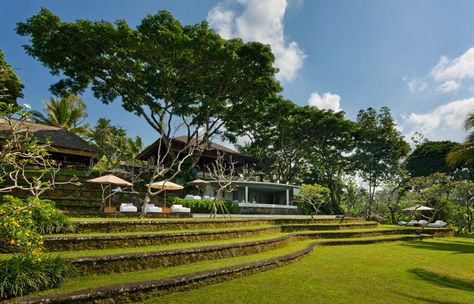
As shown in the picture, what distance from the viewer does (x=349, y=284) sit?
6492 mm

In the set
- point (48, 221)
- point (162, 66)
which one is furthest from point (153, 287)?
point (162, 66)

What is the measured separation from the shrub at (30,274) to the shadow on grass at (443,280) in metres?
7.55

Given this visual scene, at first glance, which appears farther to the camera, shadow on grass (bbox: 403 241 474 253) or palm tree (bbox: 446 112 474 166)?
palm tree (bbox: 446 112 474 166)

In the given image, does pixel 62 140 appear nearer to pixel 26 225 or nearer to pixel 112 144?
pixel 112 144

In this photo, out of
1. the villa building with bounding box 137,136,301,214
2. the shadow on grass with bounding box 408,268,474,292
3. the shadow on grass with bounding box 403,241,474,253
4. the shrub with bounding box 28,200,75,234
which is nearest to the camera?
the shadow on grass with bounding box 408,268,474,292

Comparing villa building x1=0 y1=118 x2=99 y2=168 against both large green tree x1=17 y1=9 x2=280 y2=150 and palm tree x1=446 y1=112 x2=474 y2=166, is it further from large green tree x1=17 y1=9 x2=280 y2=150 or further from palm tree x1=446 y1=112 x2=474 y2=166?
palm tree x1=446 y1=112 x2=474 y2=166

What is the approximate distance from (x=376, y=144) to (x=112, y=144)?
105 feet

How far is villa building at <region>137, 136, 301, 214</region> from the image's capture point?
1051 inches

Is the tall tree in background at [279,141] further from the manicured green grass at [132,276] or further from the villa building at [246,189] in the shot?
the manicured green grass at [132,276]

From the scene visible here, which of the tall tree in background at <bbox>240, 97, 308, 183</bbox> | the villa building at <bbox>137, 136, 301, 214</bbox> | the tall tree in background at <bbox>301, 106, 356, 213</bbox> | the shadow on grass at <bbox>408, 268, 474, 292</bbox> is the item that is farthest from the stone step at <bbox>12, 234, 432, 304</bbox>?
the tall tree in background at <bbox>301, 106, 356, 213</bbox>

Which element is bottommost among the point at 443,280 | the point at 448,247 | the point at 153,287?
the point at 448,247

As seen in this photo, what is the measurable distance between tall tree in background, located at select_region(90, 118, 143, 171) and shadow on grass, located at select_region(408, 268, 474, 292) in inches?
904

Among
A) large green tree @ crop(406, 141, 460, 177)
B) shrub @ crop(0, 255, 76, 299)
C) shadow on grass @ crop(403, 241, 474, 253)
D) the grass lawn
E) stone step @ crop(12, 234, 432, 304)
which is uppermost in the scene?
large green tree @ crop(406, 141, 460, 177)

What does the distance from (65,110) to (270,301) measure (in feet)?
125
